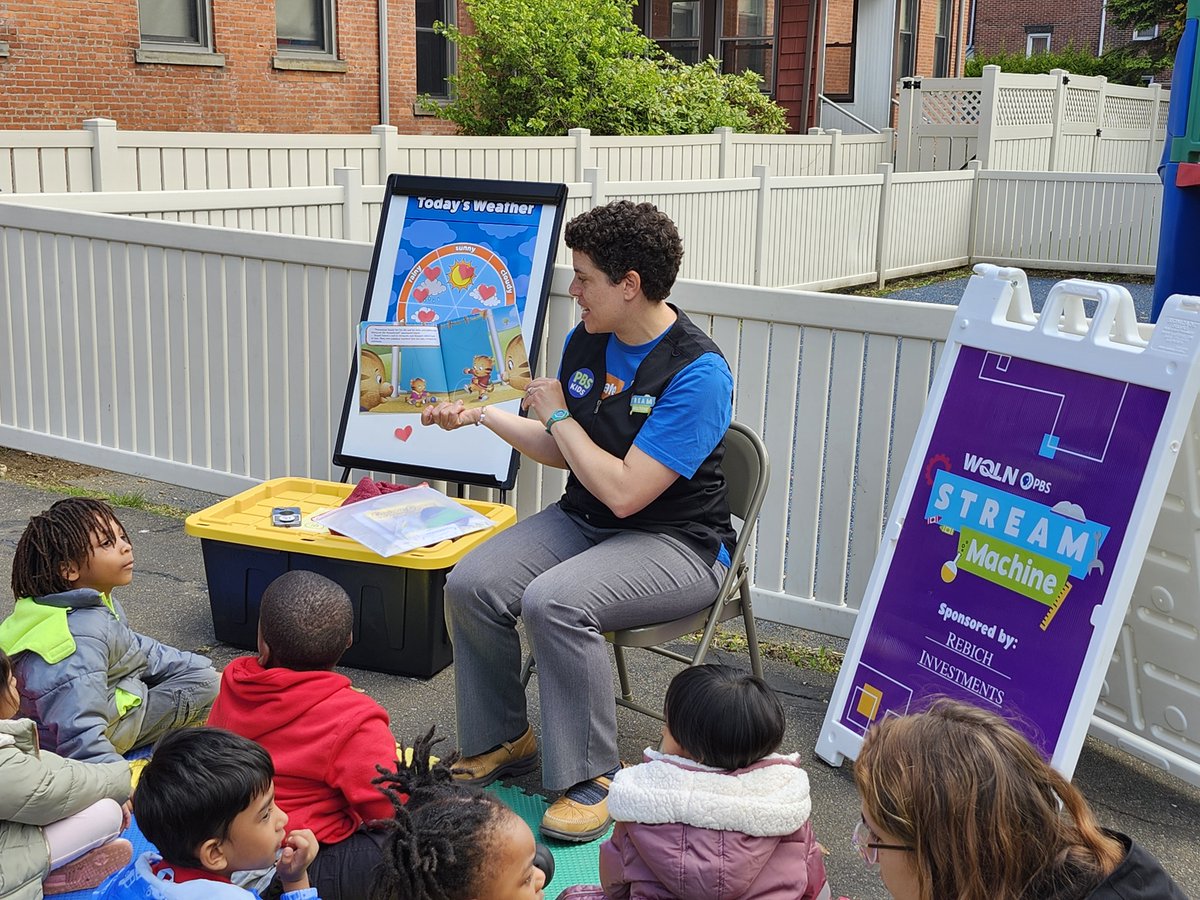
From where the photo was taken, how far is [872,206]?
1573cm

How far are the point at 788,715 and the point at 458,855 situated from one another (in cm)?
224

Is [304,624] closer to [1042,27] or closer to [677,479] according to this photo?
[677,479]

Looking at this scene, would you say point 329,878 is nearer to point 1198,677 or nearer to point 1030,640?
point 1030,640

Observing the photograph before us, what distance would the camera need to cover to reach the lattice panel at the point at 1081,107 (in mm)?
21656

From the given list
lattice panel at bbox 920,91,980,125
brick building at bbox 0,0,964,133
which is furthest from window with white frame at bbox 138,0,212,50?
lattice panel at bbox 920,91,980,125

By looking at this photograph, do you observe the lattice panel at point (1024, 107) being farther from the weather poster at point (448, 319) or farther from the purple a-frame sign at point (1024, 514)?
the purple a-frame sign at point (1024, 514)

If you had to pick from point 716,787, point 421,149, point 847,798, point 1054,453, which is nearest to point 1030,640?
point 1054,453

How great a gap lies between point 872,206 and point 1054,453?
13.0 m

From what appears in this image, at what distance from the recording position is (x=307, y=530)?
4.46 meters

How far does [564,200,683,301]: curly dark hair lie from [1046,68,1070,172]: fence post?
19.2 meters

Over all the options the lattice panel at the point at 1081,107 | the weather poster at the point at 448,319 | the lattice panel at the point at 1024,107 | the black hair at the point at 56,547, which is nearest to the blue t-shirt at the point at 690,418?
the weather poster at the point at 448,319

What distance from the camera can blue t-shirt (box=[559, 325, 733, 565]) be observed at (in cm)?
349

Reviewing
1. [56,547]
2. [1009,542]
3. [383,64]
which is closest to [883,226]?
[383,64]

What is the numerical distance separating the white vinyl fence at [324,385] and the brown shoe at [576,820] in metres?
1.42
